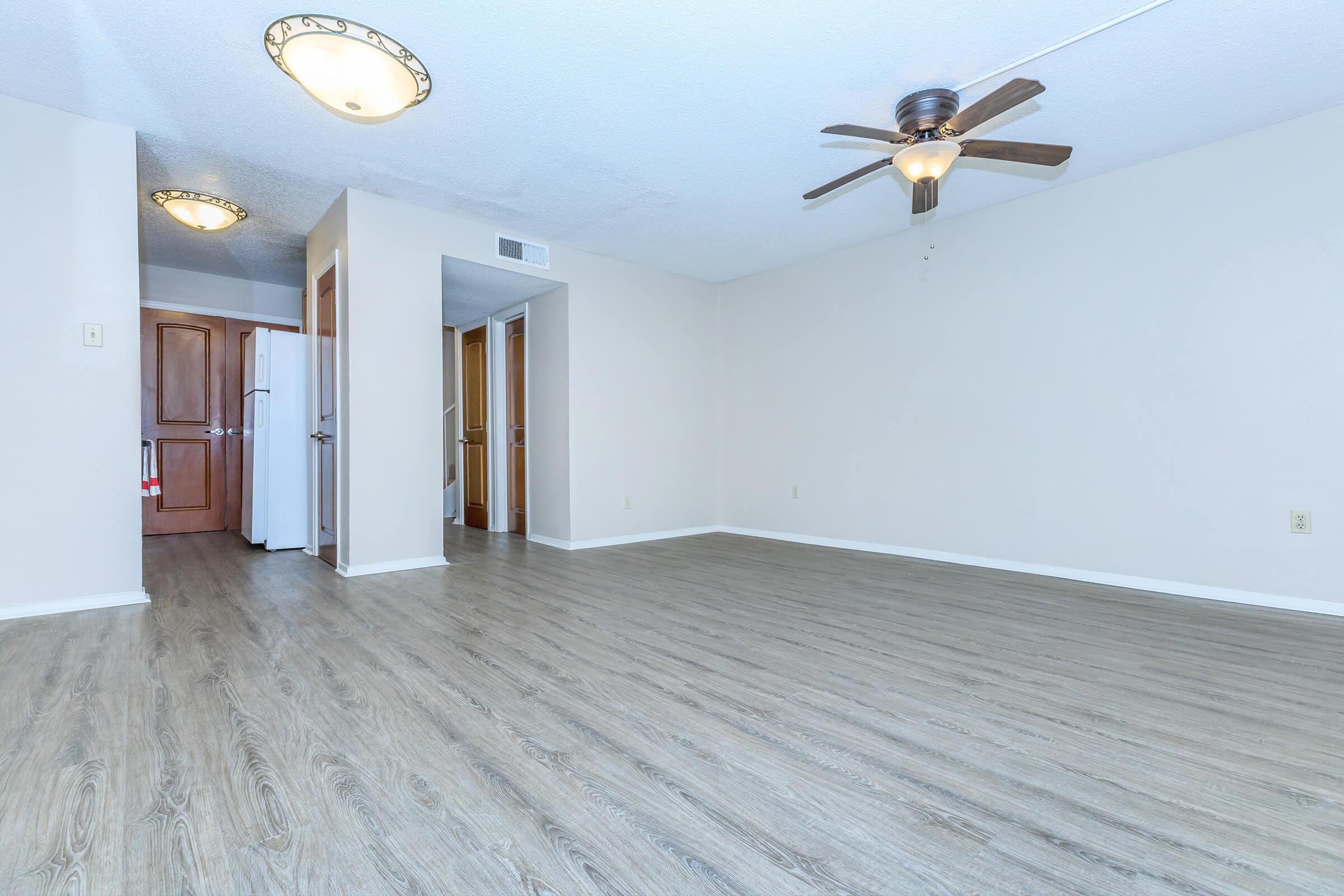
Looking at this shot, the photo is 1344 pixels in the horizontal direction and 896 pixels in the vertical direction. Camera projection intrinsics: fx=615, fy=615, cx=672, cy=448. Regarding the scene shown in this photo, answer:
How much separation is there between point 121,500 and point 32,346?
0.84 metres

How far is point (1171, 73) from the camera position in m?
2.86

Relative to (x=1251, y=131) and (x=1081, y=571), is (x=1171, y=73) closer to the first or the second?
(x=1251, y=131)

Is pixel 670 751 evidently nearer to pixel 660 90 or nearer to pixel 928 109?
pixel 660 90

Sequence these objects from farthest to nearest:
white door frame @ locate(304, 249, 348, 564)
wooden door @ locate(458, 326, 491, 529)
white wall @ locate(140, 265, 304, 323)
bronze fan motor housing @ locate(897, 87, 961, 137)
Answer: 1. wooden door @ locate(458, 326, 491, 529)
2. white wall @ locate(140, 265, 304, 323)
3. white door frame @ locate(304, 249, 348, 564)
4. bronze fan motor housing @ locate(897, 87, 961, 137)

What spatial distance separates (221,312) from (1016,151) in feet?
23.2

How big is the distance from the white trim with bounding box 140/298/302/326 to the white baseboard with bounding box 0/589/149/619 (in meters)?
3.97

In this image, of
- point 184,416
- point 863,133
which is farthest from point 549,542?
point 863,133

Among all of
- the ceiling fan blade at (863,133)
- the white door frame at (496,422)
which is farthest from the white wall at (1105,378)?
the white door frame at (496,422)

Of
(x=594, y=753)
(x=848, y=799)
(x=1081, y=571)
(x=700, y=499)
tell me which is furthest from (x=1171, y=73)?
(x=700, y=499)

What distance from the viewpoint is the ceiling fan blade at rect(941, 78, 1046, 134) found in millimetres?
2377

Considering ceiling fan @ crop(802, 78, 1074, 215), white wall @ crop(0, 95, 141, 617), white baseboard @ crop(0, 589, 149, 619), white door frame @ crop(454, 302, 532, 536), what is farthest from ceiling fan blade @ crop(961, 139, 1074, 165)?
white baseboard @ crop(0, 589, 149, 619)

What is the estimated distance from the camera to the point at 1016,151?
112 inches

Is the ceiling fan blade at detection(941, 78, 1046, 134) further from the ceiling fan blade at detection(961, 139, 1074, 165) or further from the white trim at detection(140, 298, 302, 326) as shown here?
the white trim at detection(140, 298, 302, 326)

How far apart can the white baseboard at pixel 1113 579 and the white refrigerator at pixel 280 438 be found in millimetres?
4385
